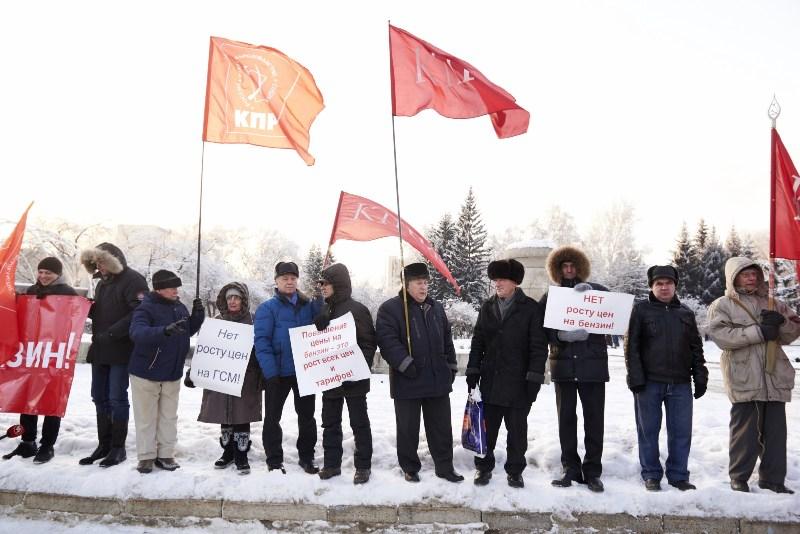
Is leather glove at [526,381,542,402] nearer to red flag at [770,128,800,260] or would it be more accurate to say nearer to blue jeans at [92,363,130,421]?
red flag at [770,128,800,260]

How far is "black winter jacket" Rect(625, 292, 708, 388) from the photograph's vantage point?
17.1ft

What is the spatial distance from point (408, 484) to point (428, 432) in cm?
56

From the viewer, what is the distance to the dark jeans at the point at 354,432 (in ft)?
17.7

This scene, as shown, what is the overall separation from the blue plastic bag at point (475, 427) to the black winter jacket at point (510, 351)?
11 cm

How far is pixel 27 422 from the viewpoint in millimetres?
5949

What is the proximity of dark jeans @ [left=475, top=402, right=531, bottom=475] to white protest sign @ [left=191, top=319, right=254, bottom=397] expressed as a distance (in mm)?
2580

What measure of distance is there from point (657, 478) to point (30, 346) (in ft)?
21.8

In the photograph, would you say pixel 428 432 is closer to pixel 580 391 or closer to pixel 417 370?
pixel 417 370

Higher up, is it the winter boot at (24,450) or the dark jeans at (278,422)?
the dark jeans at (278,422)

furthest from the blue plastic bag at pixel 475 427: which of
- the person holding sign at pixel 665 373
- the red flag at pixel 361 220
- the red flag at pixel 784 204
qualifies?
the red flag at pixel 361 220

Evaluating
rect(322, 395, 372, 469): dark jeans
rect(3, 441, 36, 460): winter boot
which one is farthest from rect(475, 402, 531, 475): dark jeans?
rect(3, 441, 36, 460): winter boot

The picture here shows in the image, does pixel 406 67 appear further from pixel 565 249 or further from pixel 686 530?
pixel 686 530

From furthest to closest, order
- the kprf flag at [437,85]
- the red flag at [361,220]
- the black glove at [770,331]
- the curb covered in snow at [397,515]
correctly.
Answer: the red flag at [361,220] < the kprf flag at [437,85] < the black glove at [770,331] < the curb covered in snow at [397,515]

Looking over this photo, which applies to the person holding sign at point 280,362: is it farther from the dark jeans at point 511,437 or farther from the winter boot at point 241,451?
the dark jeans at point 511,437
